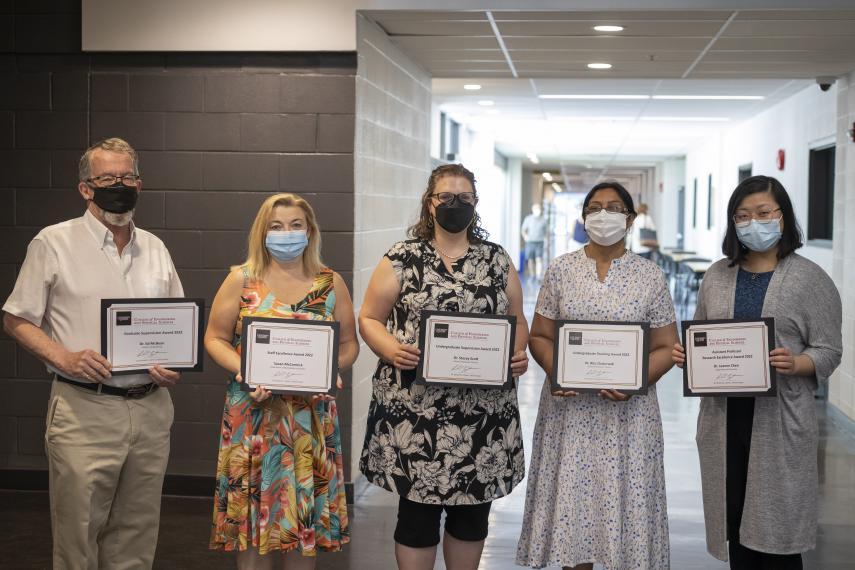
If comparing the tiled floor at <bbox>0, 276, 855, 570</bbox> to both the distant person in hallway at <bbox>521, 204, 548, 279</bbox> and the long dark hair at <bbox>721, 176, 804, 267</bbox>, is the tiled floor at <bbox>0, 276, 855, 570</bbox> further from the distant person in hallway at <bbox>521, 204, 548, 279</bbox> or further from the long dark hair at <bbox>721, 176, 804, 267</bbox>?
the distant person in hallway at <bbox>521, 204, 548, 279</bbox>

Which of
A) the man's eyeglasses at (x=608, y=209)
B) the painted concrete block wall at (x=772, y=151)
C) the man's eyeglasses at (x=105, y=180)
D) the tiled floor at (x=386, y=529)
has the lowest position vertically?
the tiled floor at (x=386, y=529)

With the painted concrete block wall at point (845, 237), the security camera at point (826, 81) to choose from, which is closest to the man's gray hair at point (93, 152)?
the painted concrete block wall at point (845, 237)

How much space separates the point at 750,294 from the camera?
10.7 feet

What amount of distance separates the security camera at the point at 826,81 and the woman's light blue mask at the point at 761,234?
5013 mm

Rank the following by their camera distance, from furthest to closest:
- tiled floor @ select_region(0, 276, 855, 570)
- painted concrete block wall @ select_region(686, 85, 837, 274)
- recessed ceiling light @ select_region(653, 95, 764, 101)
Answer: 1. recessed ceiling light @ select_region(653, 95, 764, 101)
2. painted concrete block wall @ select_region(686, 85, 837, 274)
3. tiled floor @ select_region(0, 276, 855, 570)

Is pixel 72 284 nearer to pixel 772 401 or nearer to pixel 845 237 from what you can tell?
pixel 772 401

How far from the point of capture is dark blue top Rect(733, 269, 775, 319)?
10.6 feet

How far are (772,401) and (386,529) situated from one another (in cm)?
232

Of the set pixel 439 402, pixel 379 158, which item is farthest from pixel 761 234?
pixel 379 158

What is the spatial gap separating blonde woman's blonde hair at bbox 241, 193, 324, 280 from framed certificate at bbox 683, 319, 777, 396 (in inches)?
48.4

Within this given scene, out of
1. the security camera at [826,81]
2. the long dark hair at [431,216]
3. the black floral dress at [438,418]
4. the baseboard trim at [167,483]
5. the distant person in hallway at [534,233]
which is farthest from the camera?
the distant person in hallway at [534,233]

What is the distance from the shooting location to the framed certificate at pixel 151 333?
3123 millimetres
